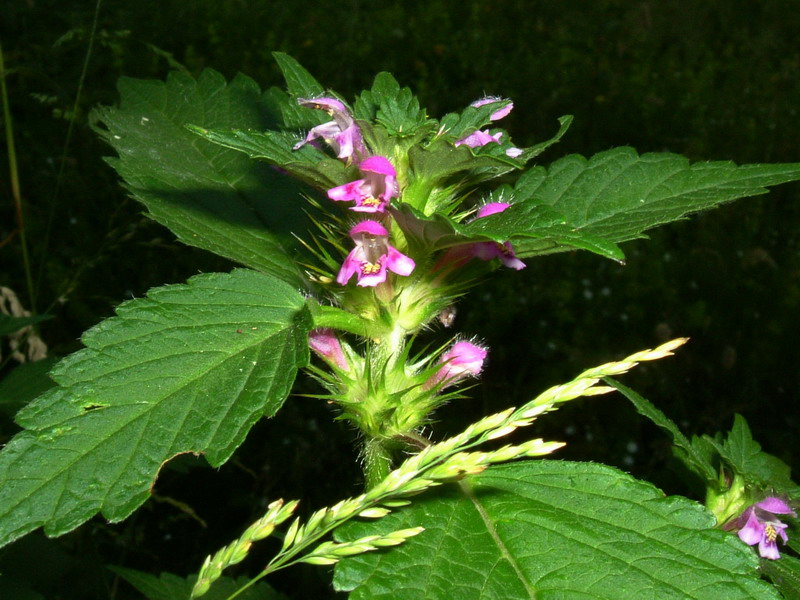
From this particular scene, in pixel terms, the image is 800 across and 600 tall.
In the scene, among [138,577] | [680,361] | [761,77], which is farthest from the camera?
[761,77]

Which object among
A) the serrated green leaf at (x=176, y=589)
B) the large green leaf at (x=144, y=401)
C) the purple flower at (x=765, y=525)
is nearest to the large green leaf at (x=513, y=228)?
the large green leaf at (x=144, y=401)

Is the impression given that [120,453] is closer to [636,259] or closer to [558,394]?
[558,394]

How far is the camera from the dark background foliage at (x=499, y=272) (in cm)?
307

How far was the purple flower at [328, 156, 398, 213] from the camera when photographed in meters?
0.97

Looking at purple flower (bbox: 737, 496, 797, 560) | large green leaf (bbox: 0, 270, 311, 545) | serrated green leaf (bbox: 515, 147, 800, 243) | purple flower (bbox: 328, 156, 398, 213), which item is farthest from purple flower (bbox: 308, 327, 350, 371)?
purple flower (bbox: 737, 496, 797, 560)

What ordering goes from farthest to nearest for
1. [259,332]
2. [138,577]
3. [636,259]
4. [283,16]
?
[283,16], [636,259], [138,577], [259,332]

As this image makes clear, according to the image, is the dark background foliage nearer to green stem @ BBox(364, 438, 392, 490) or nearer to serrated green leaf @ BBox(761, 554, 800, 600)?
serrated green leaf @ BBox(761, 554, 800, 600)

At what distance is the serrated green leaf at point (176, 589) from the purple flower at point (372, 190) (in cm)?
121

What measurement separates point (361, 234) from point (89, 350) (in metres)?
0.38

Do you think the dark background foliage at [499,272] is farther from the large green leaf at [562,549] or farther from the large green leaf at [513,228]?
the large green leaf at [513,228]

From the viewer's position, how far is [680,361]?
404cm

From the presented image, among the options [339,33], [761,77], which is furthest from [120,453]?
[761,77]

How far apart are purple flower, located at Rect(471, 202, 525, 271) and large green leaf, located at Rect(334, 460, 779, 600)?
0.28 m

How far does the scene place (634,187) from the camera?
4.11 ft
